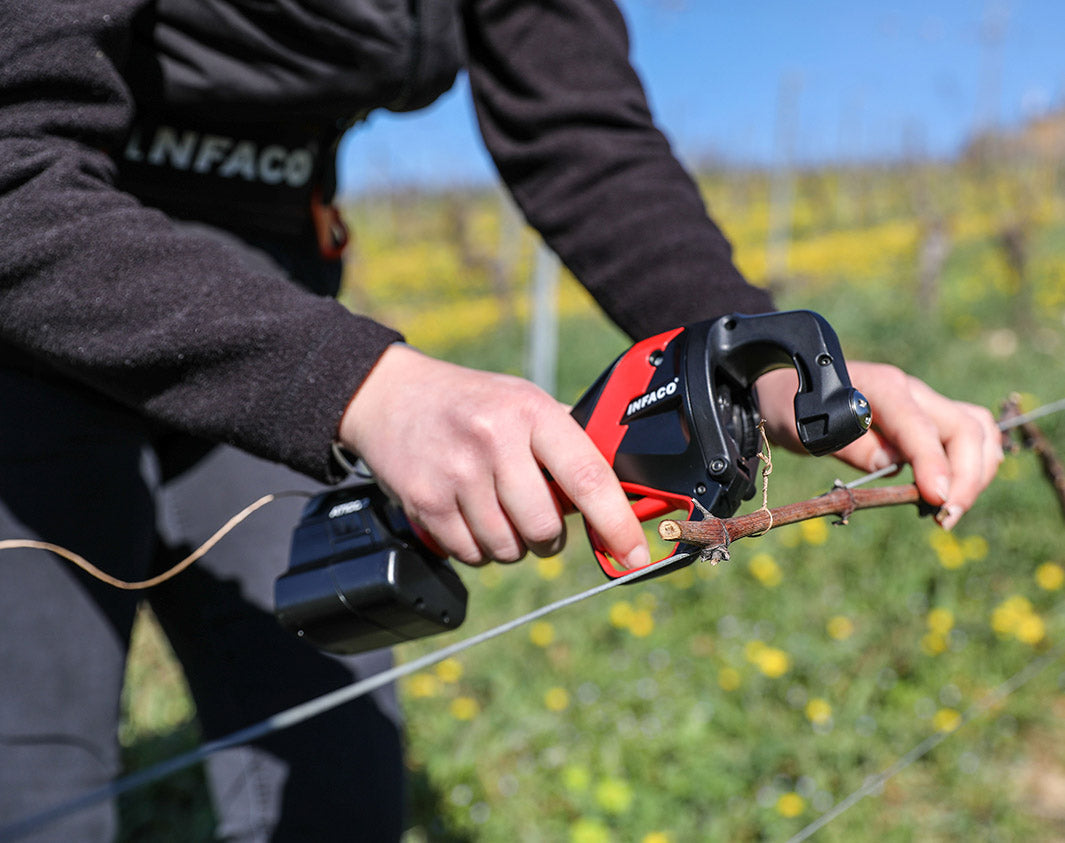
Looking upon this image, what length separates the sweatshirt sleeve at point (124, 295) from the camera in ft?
2.58

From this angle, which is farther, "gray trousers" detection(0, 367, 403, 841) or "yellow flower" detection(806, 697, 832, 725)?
"yellow flower" detection(806, 697, 832, 725)

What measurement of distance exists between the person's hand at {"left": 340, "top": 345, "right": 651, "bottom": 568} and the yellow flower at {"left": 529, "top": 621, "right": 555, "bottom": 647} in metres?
2.04

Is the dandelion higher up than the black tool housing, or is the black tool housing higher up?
the black tool housing

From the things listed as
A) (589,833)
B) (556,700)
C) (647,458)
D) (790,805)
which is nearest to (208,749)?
(647,458)

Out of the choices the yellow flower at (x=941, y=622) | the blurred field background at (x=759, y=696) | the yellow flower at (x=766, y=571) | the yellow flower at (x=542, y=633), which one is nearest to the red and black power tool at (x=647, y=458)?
the blurred field background at (x=759, y=696)

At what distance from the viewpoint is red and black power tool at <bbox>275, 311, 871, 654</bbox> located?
825 millimetres

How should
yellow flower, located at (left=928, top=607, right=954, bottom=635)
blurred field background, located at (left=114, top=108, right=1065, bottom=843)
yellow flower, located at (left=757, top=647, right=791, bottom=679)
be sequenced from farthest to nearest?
yellow flower, located at (left=928, top=607, right=954, bottom=635), yellow flower, located at (left=757, top=647, right=791, bottom=679), blurred field background, located at (left=114, top=108, right=1065, bottom=843)

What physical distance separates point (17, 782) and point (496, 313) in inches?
507

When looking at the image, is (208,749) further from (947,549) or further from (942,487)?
A: (947,549)

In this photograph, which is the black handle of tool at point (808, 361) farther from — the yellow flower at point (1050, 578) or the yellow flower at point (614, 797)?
the yellow flower at point (1050, 578)

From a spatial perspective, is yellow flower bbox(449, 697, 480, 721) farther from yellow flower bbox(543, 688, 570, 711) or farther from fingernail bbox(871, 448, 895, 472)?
fingernail bbox(871, 448, 895, 472)

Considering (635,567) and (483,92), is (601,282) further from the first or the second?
(635,567)

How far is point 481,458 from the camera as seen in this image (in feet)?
2.61

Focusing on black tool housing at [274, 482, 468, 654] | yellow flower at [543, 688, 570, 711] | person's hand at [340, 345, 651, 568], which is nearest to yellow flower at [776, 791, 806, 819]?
yellow flower at [543, 688, 570, 711]
